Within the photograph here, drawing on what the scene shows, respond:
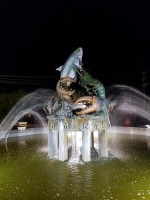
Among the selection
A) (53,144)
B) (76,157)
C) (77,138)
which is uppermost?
(77,138)

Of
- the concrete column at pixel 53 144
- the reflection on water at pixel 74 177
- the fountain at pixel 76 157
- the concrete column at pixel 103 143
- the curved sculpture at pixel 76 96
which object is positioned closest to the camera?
the reflection on water at pixel 74 177

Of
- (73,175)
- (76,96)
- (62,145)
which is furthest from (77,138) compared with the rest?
(73,175)

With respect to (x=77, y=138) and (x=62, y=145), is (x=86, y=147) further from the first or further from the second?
(x=77, y=138)

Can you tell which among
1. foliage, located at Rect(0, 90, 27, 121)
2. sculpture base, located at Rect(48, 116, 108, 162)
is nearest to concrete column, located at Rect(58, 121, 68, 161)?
sculpture base, located at Rect(48, 116, 108, 162)

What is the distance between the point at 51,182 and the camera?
999 cm

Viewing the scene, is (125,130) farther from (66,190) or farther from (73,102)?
(66,190)

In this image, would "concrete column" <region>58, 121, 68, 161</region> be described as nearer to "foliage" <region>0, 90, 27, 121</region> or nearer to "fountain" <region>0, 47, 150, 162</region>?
"fountain" <region>0, 47, 150, 162</region>

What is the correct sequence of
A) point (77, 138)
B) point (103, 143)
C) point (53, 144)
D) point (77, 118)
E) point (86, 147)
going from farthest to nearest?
point (77, 138) < point (53, 144) < point (103, 143) < point (77, 118) < point (86, 147)

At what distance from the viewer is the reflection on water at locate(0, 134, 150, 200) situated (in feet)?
28.9

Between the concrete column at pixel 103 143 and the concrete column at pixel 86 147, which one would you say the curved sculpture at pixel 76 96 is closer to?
the concrete column at pixel 103 143

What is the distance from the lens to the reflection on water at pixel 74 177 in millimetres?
8812

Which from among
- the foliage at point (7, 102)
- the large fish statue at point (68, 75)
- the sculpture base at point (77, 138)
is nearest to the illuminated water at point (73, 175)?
the sculpture base at point (77, 138)

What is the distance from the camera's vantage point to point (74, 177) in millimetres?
10547

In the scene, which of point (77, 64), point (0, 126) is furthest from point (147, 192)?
point (0, 126)
